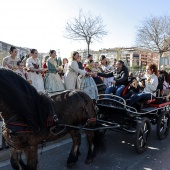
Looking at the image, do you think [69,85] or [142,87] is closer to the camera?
[142,87]

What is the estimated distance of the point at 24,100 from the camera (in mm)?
2617

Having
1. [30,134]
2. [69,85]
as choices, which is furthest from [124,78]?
[30,134]

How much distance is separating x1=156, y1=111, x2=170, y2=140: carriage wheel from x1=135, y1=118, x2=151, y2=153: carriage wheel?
551mm

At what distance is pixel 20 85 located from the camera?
263 centimetres

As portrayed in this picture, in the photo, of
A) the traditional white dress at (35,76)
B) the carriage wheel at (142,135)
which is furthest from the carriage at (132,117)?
the traditional white dress at (35,76)

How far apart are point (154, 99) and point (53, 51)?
3.05 metres

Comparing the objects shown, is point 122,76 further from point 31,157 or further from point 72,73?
point 31,157

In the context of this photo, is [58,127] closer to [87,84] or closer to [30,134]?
[30,134]

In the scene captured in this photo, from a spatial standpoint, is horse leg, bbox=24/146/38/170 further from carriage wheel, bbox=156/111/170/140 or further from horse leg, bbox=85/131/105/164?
carriage wheel, bbox=156/111/170/140

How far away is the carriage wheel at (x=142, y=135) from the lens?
410 centimetres

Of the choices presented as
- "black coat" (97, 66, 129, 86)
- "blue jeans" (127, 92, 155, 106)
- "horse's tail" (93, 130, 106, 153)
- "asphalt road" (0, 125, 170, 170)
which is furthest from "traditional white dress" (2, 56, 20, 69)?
Answer: "blue jeans" (127, 92, 155, 106)

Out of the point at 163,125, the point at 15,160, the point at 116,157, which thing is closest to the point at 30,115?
the point at 15,160

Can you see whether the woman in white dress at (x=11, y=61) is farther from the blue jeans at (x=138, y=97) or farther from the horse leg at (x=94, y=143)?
the blue jeans at (x=138, y=97)

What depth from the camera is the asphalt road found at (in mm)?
3674
